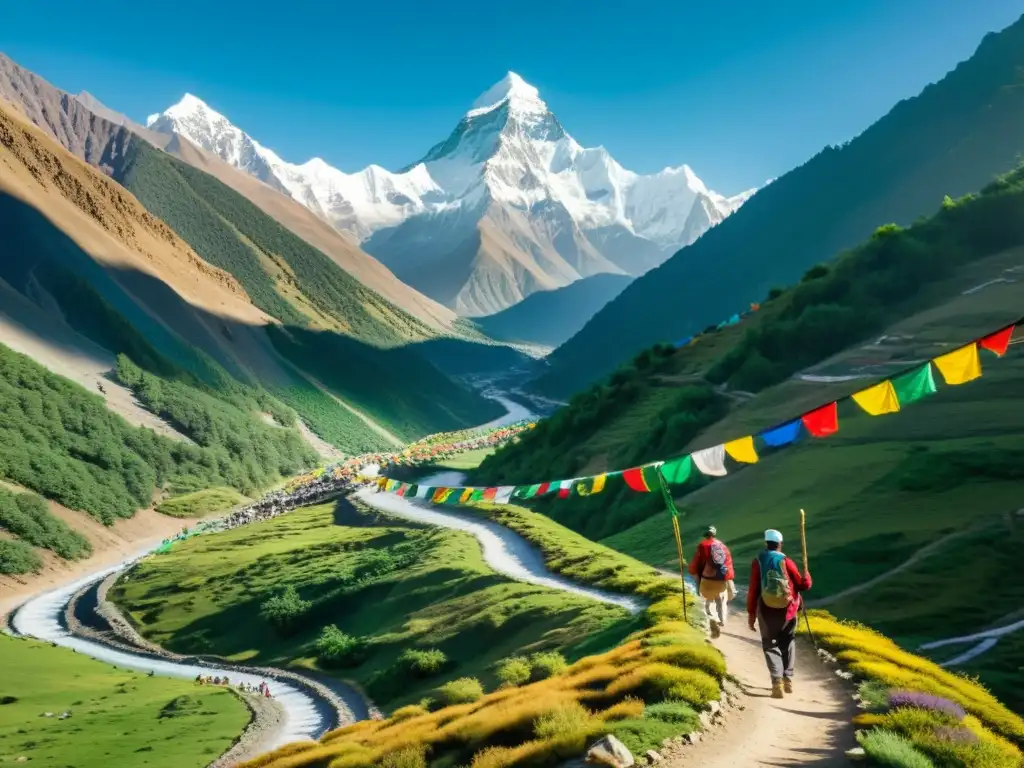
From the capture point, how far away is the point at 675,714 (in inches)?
640

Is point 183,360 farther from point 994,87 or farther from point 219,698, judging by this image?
point 994,87

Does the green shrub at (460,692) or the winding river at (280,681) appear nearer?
the green shrub at (460,692)

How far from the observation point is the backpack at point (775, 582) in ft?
56.6

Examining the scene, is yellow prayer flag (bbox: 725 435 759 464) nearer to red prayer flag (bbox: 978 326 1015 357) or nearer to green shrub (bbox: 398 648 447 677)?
red prayer flag (bbox: 978 326 1015 357)

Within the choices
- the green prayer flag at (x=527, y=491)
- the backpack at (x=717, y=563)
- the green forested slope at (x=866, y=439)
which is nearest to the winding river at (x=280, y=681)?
the green prayer flag at (x=527, y=491)

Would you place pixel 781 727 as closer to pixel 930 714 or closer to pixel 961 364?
pixel 930 714

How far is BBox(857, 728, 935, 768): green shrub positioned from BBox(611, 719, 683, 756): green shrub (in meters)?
3.64

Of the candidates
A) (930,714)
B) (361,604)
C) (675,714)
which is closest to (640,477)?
(675,714)

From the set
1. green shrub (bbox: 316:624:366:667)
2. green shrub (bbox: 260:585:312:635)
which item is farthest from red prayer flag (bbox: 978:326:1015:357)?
green shrub (bbox: 260:585:312:635)

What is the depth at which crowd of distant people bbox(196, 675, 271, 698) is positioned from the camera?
180 feet

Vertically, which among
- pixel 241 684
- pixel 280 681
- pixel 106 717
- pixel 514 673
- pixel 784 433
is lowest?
pixel 280 681

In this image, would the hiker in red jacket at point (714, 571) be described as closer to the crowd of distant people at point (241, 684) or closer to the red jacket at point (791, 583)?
the red jacket at point (791, 583)

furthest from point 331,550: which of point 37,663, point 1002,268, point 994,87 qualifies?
point 994,87

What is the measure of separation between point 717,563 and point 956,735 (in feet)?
26.1
